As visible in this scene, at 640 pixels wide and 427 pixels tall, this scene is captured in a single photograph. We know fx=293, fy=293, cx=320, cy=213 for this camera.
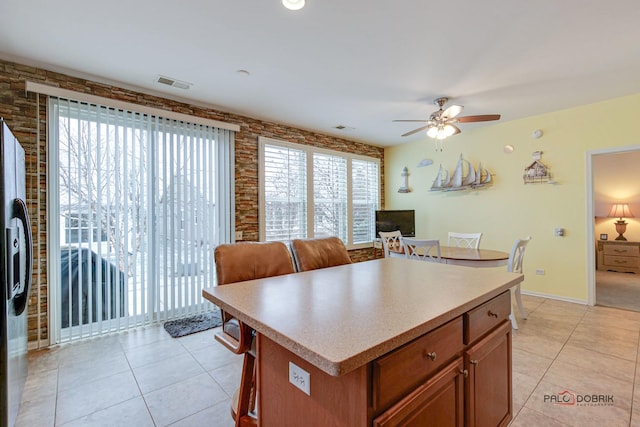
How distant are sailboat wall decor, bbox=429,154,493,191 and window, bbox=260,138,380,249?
1306 mm

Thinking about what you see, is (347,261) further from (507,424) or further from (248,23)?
(248,23)

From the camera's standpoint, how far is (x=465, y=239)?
15.2 feet

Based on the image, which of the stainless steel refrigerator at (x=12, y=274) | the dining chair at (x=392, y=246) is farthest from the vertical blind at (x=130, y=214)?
the dining chair at (x=392, y=246)

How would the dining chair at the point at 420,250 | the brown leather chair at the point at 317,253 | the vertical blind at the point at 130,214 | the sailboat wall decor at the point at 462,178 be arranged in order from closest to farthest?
the brown leather chair at the point at 317,253 < the vertical blind at the point at 130,214 < the dining chair at the point at 420,250 < the sailboat wall decor at the point at 462,178

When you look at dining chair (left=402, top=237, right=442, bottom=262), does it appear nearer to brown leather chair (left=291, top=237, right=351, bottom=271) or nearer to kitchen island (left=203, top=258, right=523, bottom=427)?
brown leather chair (left=291, top=237, right=351, bottom=271)

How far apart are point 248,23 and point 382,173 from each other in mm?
4485

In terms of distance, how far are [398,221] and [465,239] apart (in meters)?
1.24

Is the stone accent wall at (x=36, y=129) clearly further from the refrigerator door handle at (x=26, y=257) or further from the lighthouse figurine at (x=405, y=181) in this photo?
the lighthouse figurine at (x=405, y=181)

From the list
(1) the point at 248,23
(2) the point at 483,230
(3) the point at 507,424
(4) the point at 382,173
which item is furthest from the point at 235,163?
(2) the point at 483,230

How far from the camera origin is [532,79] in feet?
10.0

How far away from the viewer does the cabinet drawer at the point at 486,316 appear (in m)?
1.27

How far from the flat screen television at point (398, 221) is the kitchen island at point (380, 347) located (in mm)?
3774

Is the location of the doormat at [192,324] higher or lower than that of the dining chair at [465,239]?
lower

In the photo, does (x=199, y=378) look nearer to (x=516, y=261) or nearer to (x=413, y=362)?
(x=413, y=362)
